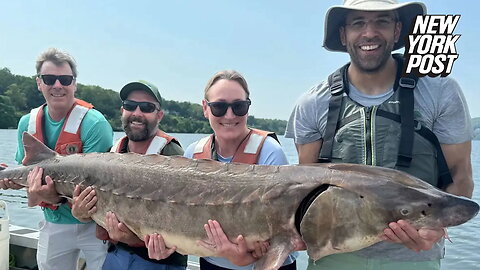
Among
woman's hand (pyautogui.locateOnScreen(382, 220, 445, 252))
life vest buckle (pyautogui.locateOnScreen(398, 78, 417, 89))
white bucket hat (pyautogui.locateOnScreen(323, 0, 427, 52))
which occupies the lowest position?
woman's hand (pyautogui.locateOnScreen(382, 220, 445, 252))

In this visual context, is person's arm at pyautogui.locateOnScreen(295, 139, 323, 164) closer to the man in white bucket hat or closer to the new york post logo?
the man in white bucket hat

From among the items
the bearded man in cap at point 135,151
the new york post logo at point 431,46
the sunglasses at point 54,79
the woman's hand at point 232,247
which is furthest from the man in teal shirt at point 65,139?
the new york post logo at point 431,46

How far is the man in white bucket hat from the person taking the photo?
116 inches

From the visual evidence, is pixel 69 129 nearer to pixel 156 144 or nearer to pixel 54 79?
pixel 54 79

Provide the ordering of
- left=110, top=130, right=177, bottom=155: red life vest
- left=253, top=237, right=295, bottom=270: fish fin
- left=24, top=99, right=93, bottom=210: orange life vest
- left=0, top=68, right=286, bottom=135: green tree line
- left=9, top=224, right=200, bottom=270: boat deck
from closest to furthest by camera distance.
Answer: left=253, top=237, right=295, bottom=270: fish fin < left=110, top=130, right=177, bottom=155: red life vest < left=24, top=99, right=93, bottom=210: orange life vest < left=9, top=224, right=200, bottom=270: boat deck < left=0, top=68, right=286, bottom=135: green tree line

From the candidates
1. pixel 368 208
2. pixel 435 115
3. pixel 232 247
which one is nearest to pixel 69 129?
pixel 232 247

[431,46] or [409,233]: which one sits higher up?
[431,46]

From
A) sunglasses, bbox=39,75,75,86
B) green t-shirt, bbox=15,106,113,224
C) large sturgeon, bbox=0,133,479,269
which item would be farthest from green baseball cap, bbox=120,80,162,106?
sunglasses, bbox=39,75,75,86

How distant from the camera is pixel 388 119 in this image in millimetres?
3020

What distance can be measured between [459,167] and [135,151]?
266cm

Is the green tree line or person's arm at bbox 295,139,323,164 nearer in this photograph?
person's arm at bbox 295,139,323,164

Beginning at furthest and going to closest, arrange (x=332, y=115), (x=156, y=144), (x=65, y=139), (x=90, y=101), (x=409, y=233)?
(x=90, y=101) → (x=65, y=139) → (x=156, y=144) → (x=332, y=115) → (x=409, y=233)

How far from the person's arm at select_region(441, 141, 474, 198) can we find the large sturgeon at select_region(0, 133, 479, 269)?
59cm

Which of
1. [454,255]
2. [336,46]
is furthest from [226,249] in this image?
[454,255]
